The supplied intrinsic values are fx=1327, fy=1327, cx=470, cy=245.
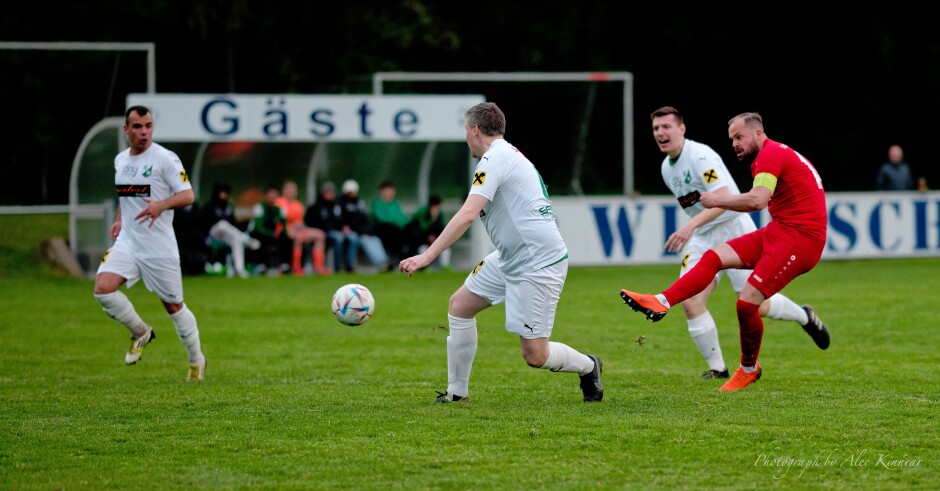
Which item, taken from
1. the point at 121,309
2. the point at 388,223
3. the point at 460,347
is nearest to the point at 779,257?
the point at 460,347

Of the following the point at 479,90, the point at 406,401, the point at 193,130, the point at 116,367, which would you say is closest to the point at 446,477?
the point at 406,401

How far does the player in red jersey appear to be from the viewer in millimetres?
8797

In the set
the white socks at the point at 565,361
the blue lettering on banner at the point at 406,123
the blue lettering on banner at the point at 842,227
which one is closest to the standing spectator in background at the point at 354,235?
the blue lettering on banner at the point at 406,123

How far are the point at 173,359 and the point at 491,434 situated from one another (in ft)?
17.5

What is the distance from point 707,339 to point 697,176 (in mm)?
1221

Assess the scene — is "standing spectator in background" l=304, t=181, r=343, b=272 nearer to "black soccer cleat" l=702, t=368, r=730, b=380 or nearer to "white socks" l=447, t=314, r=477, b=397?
"black soccer cleat" l=702, t=368, r=730, b=380

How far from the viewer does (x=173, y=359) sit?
39.0ft

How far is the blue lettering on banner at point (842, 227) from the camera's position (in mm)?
22266

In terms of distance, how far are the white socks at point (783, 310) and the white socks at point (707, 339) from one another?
59 centimetres

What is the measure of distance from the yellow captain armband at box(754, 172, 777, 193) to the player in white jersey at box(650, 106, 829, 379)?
2.86ft

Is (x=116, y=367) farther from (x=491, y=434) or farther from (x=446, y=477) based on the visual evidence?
(x=446, y=477)

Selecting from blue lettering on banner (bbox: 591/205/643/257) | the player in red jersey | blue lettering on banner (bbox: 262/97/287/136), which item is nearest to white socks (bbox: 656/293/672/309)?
the player in red jersey

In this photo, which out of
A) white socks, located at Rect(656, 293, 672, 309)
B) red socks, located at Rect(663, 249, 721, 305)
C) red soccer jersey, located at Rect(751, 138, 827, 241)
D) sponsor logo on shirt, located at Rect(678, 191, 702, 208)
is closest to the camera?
white socks, located at Rect(656, 293, 672, 309)

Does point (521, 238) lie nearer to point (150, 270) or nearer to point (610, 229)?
point (150, 270)
